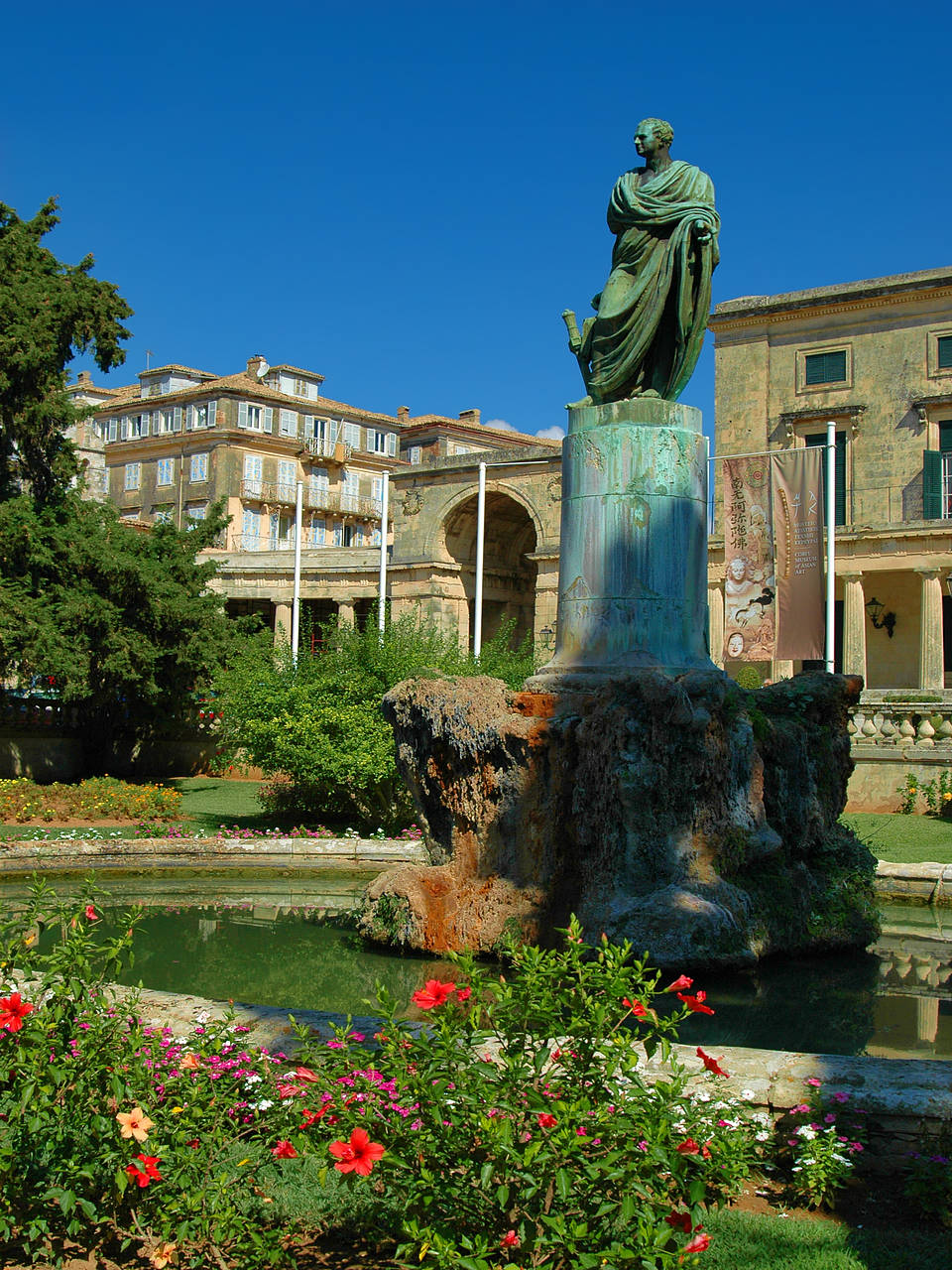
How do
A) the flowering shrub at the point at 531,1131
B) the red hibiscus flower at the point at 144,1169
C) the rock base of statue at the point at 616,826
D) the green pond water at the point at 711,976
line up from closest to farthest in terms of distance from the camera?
1. the flowering shrub at the point at 531,1131
2. the red hibiscus flower at the point at 144,1169
3. the green pond water at the point at 711,976
4. the rock base of statue at the point at 616,826

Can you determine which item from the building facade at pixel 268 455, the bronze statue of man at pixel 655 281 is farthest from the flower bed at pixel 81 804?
the building facade at pixel 268 455

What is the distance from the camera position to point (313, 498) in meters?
64.9

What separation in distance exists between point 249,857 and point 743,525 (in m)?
15.3

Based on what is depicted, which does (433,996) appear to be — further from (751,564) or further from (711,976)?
(751,564)

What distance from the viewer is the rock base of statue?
26.6ft

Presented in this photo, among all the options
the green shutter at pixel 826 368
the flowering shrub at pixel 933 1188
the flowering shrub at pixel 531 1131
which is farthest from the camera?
the green shutter at pixel 826 368

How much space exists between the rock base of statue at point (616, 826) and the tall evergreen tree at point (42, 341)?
1716 cm

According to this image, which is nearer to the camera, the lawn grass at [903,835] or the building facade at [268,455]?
the lawn grass at [903,835]

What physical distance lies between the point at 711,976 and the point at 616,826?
1113 mm

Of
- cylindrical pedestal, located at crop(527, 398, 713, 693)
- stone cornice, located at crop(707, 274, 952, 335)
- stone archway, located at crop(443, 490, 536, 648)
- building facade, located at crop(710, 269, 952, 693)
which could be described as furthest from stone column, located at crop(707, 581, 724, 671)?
cylindrical pedestal, located at crop(527, 398, 713, 693)

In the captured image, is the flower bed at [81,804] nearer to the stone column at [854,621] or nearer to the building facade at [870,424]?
the building facade at [870,424]

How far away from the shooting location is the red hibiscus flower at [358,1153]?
3250 millimetres

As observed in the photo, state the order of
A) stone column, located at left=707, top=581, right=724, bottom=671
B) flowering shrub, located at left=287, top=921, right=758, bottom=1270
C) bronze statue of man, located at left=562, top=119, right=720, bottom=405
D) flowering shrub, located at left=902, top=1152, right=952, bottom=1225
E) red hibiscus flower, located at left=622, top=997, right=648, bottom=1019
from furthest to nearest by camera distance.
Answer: stone column, located at left=707, top=581, right=724, bottom=671 < bronze statue of man, located at left=562, top=119, right=720, bottom=405 < flowering shrub, located at left=902, top=1152, right=952, bottom=1225 < red hibiscus flower, located at left=622, top=997, right=648, bottom=1019 < flowering shrub, located at left=287, top=921, right=758, bottom=1270

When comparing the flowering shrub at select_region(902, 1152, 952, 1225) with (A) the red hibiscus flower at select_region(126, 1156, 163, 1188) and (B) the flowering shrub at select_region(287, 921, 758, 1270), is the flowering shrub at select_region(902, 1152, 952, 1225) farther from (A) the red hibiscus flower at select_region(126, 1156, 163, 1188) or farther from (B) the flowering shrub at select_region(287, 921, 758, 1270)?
(A) the red hibiscus flower at select_region(126, 1156, 163, 1188)
